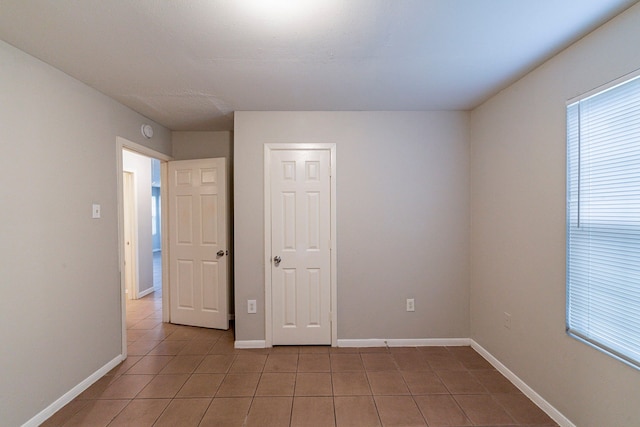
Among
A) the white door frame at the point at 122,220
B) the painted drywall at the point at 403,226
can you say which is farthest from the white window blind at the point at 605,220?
the white door frame at the point at 122,220

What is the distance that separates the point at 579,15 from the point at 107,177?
11.6ft

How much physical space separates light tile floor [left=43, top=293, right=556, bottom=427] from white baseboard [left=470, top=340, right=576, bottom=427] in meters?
0.04

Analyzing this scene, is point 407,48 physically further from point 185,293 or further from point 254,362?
point 185,293

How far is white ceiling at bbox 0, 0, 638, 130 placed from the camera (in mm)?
1480

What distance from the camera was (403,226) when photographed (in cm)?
305

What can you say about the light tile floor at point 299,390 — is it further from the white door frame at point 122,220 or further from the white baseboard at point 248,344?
the white door frame at point 122,220

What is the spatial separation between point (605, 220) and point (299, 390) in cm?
234

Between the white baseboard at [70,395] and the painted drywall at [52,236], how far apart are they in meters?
0.03

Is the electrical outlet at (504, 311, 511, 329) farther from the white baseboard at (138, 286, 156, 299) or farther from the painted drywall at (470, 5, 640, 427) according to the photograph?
the white baseboard at (138, 286, 156, 299)

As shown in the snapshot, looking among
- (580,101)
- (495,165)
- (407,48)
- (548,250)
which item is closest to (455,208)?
(495,165)

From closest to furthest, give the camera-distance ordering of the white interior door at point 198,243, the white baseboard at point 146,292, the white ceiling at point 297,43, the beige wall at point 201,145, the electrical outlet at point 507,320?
1. the white ceiling at point 297,43
2. the electrical outlet at point 507,320
3. the white interior door at point 198,243
4. the beige wall at point 201,145
5. the white baseboard at point 146,292

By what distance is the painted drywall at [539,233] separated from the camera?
1608mm

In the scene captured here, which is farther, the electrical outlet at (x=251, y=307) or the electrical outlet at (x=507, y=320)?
the electrical outlet at (x=251, y=307)

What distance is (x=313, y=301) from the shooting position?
306 centimetres
